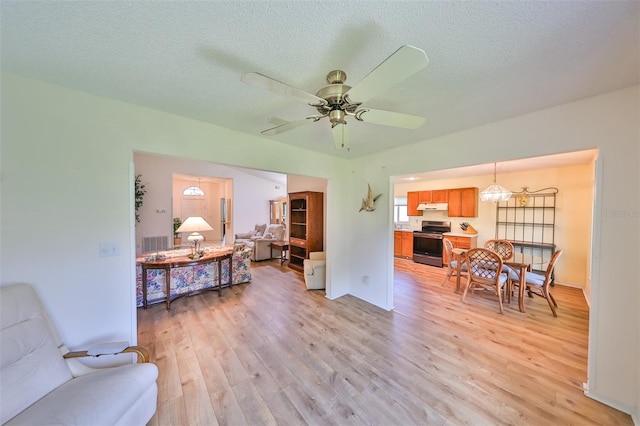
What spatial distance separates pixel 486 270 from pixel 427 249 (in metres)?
2.62

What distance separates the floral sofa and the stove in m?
4.61

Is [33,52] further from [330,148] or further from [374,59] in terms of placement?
[330,148]

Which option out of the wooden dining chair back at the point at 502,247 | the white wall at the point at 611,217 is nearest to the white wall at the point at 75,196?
the white wall at the point at 611,217

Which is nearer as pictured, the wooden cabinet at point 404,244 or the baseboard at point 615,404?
the baseboard at point 615,404

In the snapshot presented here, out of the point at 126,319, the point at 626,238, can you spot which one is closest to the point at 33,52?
the point at 126,319

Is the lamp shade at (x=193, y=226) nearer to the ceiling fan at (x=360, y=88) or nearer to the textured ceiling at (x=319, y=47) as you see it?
the textured ceiling at (x=319, y=47)

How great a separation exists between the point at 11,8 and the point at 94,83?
0.69 m

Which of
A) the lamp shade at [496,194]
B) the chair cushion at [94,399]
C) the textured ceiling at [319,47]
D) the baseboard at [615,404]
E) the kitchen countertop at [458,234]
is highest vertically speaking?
the textured ceiling at [319,47]

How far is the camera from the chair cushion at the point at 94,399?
1.10 m

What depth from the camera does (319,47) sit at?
1218 millimetres

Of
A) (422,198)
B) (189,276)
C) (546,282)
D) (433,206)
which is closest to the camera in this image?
(546,282)

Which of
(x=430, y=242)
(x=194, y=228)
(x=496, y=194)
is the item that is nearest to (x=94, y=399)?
(x=194, y=228)

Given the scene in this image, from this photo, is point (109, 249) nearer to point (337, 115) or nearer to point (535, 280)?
point (337, 115)

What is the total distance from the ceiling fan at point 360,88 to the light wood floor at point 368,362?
215 centimetres
